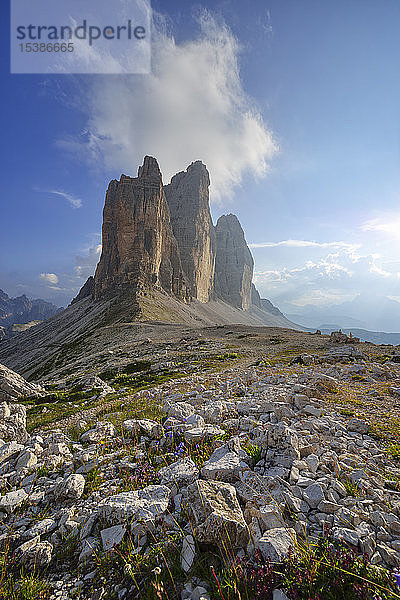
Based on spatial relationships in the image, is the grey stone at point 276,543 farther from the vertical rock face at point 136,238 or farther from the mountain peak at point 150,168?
the mountain peak at point 150,168

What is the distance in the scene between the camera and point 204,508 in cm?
368

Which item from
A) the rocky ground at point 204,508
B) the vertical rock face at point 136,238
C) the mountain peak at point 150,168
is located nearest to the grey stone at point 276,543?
the rocky ground at point 204,508

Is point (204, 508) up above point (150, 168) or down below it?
below

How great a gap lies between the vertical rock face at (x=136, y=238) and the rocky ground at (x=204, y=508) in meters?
109

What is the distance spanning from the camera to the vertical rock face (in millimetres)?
124188

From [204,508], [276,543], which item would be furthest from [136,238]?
[276,543]

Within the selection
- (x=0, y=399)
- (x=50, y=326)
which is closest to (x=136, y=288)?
(x=50, y=326)

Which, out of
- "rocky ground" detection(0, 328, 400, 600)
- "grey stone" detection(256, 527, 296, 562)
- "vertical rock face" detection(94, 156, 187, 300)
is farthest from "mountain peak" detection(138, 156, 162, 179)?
"grey stone" detection(256, 527, 296, 562)

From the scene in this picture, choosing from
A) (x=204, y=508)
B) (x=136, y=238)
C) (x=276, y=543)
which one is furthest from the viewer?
(x=136, y=238)

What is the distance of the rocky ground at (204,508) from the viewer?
308cm

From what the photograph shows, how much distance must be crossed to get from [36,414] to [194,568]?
565 inches

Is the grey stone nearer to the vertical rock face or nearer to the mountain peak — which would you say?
the vertical rock face

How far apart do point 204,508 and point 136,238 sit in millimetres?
130791

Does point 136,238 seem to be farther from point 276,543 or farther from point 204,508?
point 276,543
